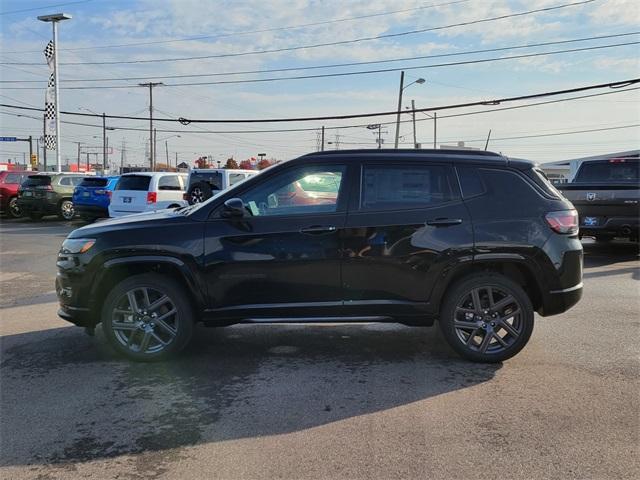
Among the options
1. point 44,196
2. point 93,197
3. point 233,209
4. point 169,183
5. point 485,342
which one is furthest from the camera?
point 44,196

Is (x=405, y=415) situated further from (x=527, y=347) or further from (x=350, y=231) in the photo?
(x=527, y=347)

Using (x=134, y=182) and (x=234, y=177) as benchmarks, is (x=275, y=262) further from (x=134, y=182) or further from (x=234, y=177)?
(x=134, y=182)

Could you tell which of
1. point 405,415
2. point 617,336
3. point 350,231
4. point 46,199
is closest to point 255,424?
point 405,415

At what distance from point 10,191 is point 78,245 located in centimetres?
1929

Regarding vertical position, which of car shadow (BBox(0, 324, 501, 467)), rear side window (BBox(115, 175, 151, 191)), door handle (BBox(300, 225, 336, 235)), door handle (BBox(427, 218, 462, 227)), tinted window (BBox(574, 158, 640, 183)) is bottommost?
car shadow (BBox(0, 324, 501, 467))

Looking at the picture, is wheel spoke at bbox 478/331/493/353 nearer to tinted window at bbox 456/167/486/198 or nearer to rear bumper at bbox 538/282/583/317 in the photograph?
rear bumper at bbox 538/282/583/317

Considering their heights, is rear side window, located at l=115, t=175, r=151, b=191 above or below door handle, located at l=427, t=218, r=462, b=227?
above

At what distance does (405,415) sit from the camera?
12.7 ft

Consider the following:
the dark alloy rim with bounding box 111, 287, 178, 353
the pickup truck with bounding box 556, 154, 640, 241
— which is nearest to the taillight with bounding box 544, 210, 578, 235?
the dark alloy rim with bounding box 111, 287, 178, 353

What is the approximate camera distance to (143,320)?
16.3 ft

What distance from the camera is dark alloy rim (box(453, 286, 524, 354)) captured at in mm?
4859

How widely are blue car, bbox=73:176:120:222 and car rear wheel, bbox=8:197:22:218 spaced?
12.1ft

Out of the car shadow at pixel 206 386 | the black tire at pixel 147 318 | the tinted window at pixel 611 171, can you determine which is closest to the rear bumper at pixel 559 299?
the car shadow at pixel 206 386

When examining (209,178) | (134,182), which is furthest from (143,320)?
(134,182)
